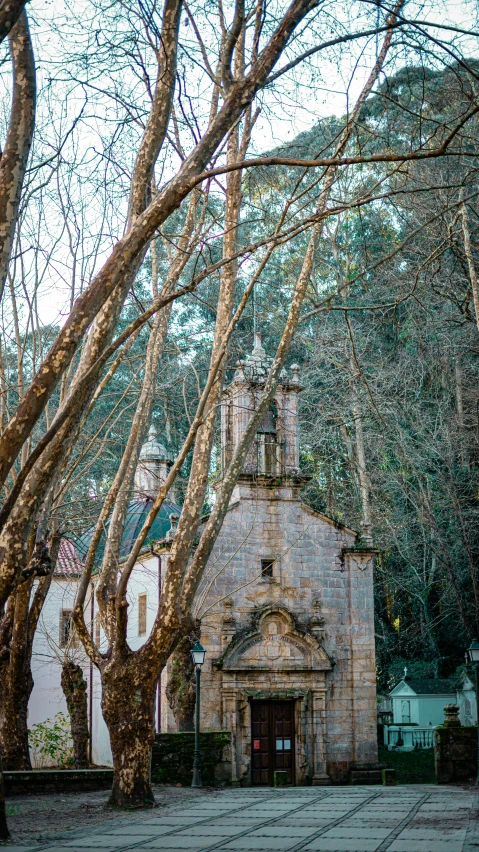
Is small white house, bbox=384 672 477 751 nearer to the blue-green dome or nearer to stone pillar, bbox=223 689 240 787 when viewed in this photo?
the blue-green dome

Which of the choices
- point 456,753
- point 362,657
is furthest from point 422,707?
point 456,753

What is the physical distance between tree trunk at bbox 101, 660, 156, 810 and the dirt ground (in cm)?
29

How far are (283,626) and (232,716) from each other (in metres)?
2.53

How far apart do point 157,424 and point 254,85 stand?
3512cm

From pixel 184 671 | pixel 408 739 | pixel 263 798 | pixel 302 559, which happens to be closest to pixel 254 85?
pixel 263 798

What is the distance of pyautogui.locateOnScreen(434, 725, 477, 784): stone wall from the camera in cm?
1819

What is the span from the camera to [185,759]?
18.7 m

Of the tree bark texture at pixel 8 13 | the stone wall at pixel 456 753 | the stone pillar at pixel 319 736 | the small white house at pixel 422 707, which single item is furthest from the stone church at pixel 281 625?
the tree bark texture at pixel 8 13

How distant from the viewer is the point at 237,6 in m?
8.51

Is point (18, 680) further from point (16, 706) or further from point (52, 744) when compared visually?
point (52, 744)

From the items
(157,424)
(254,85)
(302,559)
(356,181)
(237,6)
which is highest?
(356,181)

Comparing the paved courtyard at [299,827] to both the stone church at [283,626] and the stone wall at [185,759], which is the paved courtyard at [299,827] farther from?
the stone church at [283,626]

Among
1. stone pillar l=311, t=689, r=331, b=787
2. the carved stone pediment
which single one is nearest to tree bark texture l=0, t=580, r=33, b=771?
the carved stone pediment

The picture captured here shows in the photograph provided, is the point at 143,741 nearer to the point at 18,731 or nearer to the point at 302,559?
the point at 18,731
